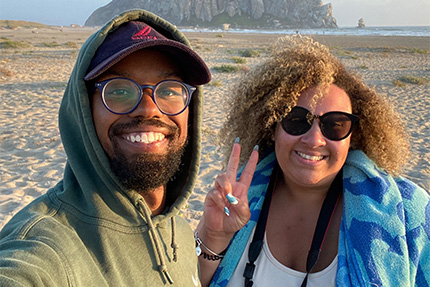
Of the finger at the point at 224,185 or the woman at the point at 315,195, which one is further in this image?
the finger at the point at 224,185

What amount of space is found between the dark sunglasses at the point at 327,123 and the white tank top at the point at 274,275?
0.70m

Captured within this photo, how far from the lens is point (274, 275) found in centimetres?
198

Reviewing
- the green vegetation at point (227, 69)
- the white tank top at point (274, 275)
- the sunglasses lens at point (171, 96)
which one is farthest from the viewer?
the green vegetation at point (227, 69)

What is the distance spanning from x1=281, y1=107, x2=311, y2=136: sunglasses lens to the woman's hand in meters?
0.34

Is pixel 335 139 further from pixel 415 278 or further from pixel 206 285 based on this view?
pixel 206 285

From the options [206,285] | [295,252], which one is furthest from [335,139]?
[206,285]

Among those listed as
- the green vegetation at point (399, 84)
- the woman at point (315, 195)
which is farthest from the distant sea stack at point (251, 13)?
the woman at point (315, 195)

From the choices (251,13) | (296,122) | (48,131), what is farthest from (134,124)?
(251,13)

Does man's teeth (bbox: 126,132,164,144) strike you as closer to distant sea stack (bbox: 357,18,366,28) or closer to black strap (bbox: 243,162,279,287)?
black strap (bbox: 243,162,279,287)

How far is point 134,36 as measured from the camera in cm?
147

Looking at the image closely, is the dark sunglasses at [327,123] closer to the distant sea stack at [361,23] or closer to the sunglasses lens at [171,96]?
the sunglasses lens at [171,96]

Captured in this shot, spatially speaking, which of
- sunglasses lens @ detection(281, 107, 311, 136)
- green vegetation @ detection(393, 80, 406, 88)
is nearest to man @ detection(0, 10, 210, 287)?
sunglasses lens @ detection(281, 107, 311, 136)

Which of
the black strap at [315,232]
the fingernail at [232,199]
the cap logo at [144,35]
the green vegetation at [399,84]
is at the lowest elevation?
the green vegetation at [399,84]

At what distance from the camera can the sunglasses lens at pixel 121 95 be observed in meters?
1.50
